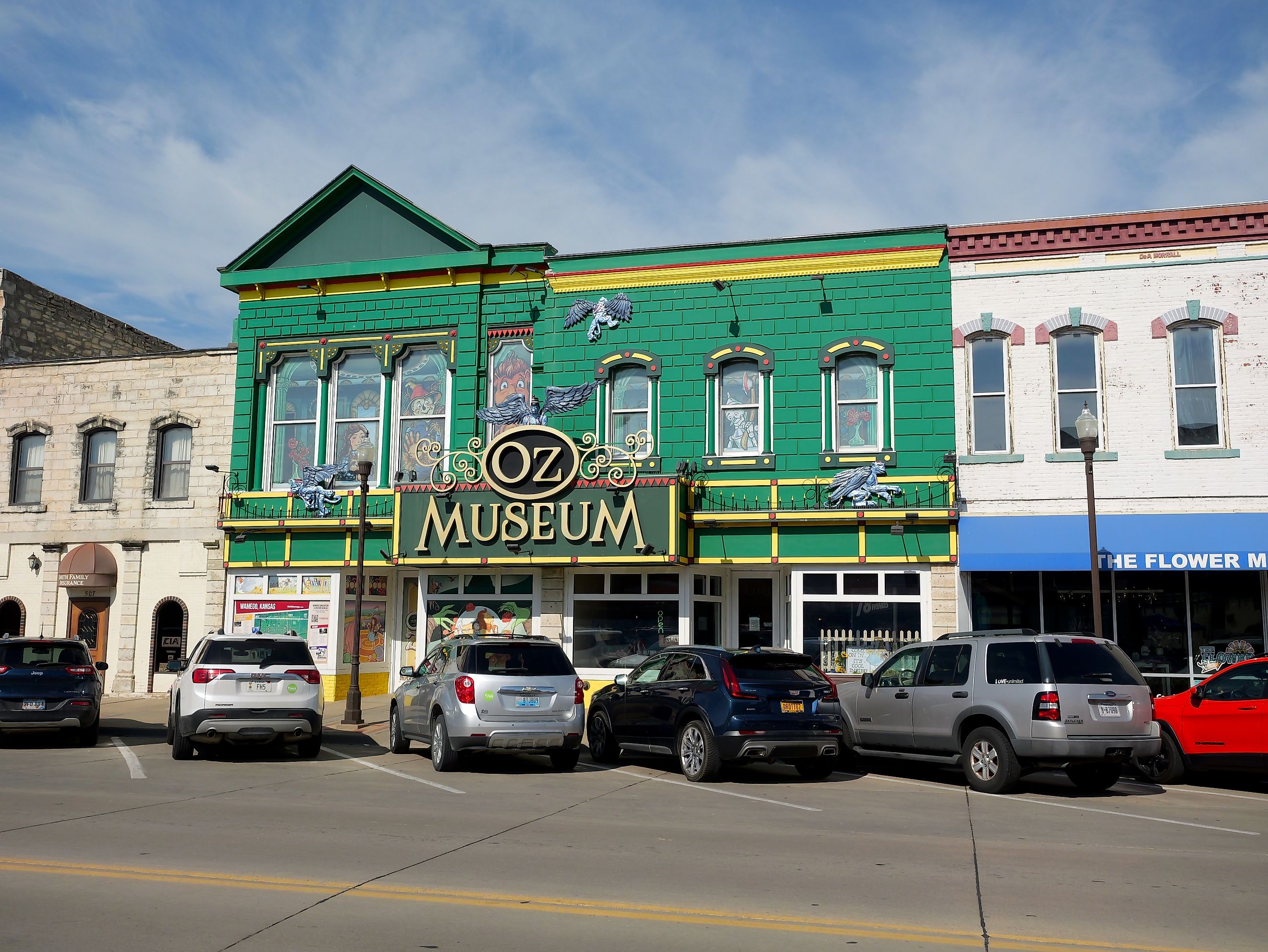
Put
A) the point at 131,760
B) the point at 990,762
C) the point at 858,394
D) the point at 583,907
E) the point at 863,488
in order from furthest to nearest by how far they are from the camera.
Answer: the point at 858,394 → the point at 863,488 → the point at 131,760 → the point at 990,762 → the point at 583,907

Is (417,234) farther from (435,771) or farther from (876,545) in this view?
(435,771)

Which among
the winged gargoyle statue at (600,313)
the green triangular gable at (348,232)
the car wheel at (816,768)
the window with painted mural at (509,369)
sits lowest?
the car wheel at (816,768)

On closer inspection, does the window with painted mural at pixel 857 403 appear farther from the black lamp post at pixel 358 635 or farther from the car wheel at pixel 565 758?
the car wheel at pixel 565 758

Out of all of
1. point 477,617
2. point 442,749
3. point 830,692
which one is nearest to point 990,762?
point 830,692

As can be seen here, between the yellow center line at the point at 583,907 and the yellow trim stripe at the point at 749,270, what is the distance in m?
16.8

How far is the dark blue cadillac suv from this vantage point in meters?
13.5

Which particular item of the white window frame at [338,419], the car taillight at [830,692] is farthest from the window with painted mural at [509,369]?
the car taillight at [830,692]

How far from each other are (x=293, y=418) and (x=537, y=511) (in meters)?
6.73

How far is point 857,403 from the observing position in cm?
2194

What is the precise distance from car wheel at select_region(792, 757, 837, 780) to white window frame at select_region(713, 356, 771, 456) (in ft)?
26.6

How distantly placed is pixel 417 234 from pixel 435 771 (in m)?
14.0

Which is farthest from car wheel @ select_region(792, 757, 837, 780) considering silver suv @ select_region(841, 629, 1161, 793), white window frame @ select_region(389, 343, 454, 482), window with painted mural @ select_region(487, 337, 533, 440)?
white window frame @ select_region(389, 343, 454, 482)

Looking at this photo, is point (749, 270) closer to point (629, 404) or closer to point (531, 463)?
point (629, 404)

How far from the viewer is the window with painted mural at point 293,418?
25203mm
